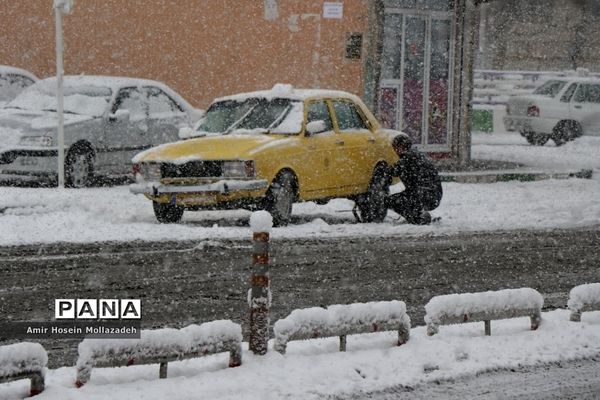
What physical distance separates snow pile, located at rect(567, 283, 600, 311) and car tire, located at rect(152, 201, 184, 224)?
6878 millimetres

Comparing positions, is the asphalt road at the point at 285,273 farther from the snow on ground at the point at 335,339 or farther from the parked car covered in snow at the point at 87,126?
the parked car covered in snow at the point at 87,126

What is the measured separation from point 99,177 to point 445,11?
8.45 m

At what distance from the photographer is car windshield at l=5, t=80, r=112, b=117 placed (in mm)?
18625

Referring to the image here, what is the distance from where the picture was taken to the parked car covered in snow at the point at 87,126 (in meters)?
17.5

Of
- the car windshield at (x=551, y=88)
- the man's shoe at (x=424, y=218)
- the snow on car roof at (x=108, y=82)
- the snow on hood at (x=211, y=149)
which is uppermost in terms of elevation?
the car windshield at (x=551, y=88)

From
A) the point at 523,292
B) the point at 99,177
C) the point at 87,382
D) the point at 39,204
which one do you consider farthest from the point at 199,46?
the point at 87,382

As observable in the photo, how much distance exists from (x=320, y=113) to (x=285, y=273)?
467 centimetres

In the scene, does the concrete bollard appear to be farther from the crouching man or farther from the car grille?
the crouching man

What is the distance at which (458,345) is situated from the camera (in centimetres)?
763

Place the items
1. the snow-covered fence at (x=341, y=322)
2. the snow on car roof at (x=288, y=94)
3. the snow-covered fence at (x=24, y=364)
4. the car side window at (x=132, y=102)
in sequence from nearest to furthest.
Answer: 1. the snow-covered fence at (x=24, y=364)
2. the snow-covered fence at (x=341, y=322)
3. the snow on car roof at (x=288, y=94)
4. the car side window at (x=132, y=102)

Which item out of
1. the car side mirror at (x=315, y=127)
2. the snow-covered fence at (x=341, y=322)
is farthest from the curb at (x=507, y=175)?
the snow-covered fence at (x=341, y=322)

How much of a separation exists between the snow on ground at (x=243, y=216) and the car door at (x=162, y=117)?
1.06 meters

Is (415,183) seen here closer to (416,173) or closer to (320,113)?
(416,173)

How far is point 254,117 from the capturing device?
1517 centimetres
